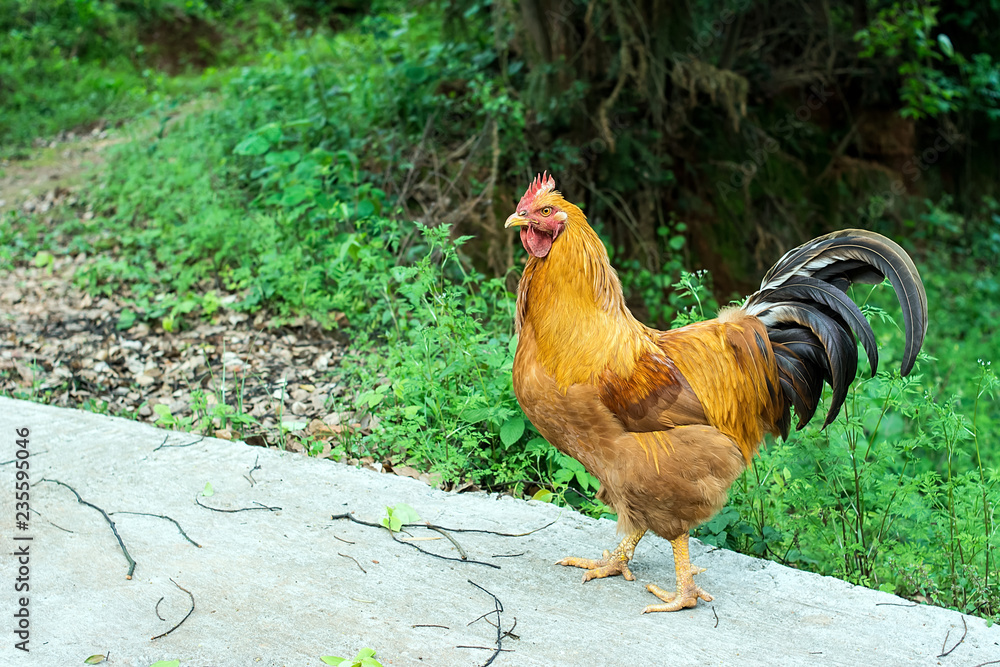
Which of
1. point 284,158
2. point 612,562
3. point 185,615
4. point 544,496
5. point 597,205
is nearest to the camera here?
point 185,615

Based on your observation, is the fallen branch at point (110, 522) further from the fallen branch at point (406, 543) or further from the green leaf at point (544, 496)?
the green leaf at point (544, 496)

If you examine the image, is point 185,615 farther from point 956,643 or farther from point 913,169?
point 913,169

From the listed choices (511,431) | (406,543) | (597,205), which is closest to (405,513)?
(406,543)

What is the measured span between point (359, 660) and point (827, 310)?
2180 millimetres

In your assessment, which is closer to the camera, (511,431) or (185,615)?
(185,615)

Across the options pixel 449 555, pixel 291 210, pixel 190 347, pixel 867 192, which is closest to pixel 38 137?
pixel 291 210

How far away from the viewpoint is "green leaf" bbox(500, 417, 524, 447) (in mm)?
3840

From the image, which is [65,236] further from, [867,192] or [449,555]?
[867,192]

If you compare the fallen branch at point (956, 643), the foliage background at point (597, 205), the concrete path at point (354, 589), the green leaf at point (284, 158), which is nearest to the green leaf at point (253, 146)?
the foliage background at point (597, 205)

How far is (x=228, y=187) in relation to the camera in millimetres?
7211

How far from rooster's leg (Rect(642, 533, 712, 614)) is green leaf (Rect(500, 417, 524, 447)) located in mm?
1113

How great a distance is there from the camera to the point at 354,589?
285cm

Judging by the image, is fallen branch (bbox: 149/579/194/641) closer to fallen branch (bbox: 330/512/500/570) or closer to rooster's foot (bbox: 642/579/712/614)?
fallen branch (bbox: 330/512/500/570)

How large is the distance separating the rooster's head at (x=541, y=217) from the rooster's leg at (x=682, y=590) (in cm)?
126
